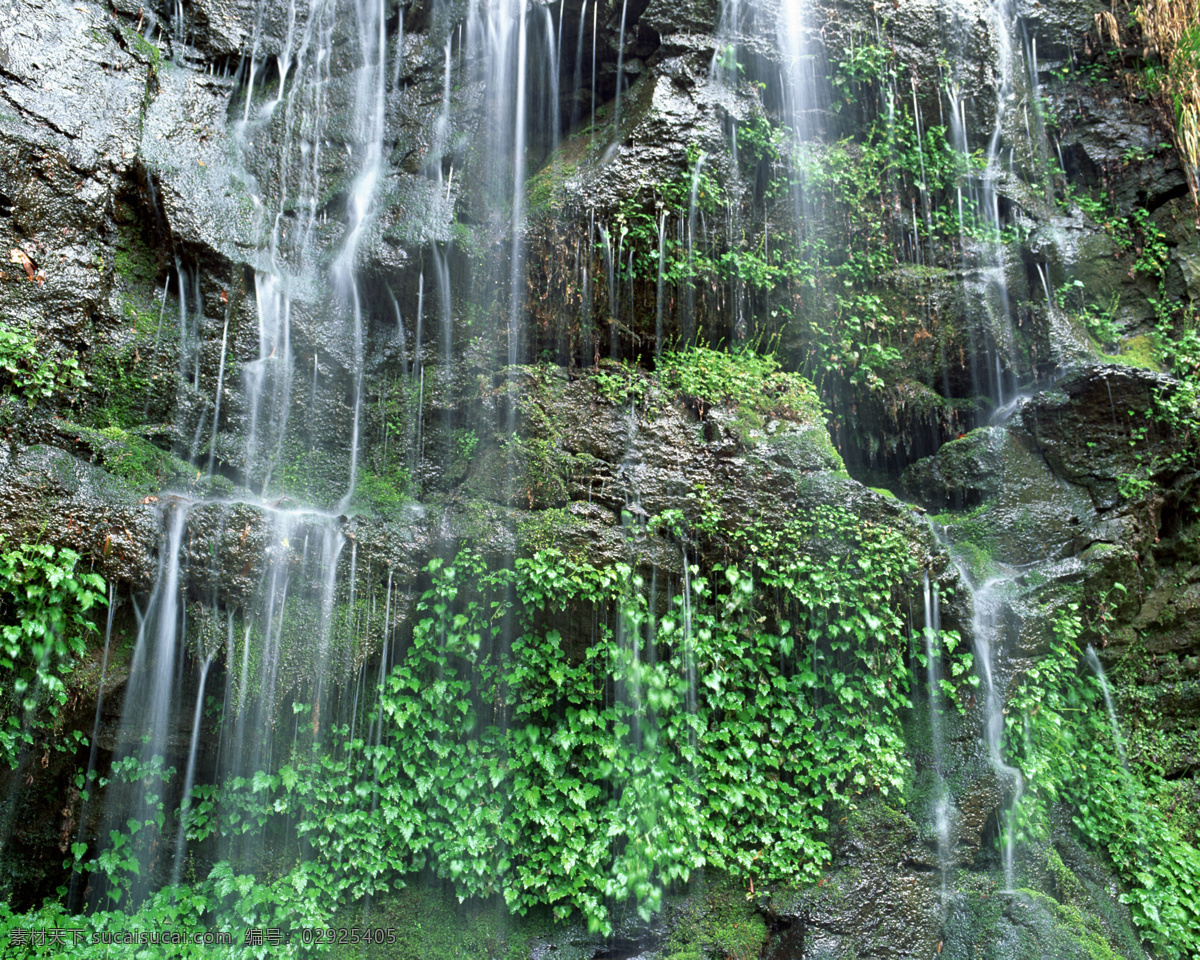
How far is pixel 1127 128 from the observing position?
8367mm

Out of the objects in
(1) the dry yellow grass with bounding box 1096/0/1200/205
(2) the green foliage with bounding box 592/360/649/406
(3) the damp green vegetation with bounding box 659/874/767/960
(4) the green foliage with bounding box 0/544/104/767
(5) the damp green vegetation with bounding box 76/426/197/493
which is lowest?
(3) the damp green vegetation with bounding box 659/874/767/960

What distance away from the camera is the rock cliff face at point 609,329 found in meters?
5.10

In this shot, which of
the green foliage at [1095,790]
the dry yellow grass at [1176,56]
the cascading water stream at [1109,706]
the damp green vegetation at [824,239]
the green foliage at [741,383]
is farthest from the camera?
the dry yellow grass at [1176,56]

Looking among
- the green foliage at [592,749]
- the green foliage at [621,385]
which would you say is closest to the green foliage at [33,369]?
the green foliage at [592,749]

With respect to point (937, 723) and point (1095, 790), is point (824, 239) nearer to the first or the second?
point (937, 723)

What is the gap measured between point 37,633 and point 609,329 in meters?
4.96

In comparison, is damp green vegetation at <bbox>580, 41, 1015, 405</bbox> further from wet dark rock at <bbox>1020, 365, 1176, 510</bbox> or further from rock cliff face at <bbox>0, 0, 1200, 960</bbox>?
wet dark rock at <bbox>1020, 365, 1176, 510</bbox>

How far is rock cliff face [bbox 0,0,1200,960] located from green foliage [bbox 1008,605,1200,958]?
0.22 metres

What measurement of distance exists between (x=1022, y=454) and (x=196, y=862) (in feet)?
25.6

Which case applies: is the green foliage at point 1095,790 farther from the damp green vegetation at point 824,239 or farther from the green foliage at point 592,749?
the damp green vegetation at point 824,239

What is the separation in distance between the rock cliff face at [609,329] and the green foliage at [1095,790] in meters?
0.22

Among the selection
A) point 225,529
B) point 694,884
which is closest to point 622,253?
point 225,529

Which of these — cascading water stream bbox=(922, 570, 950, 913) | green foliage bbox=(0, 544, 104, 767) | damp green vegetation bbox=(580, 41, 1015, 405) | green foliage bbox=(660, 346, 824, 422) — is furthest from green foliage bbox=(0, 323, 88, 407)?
cascading water stream bbox=(922, 570, 950, 913)

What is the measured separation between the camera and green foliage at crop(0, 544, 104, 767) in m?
4.39
